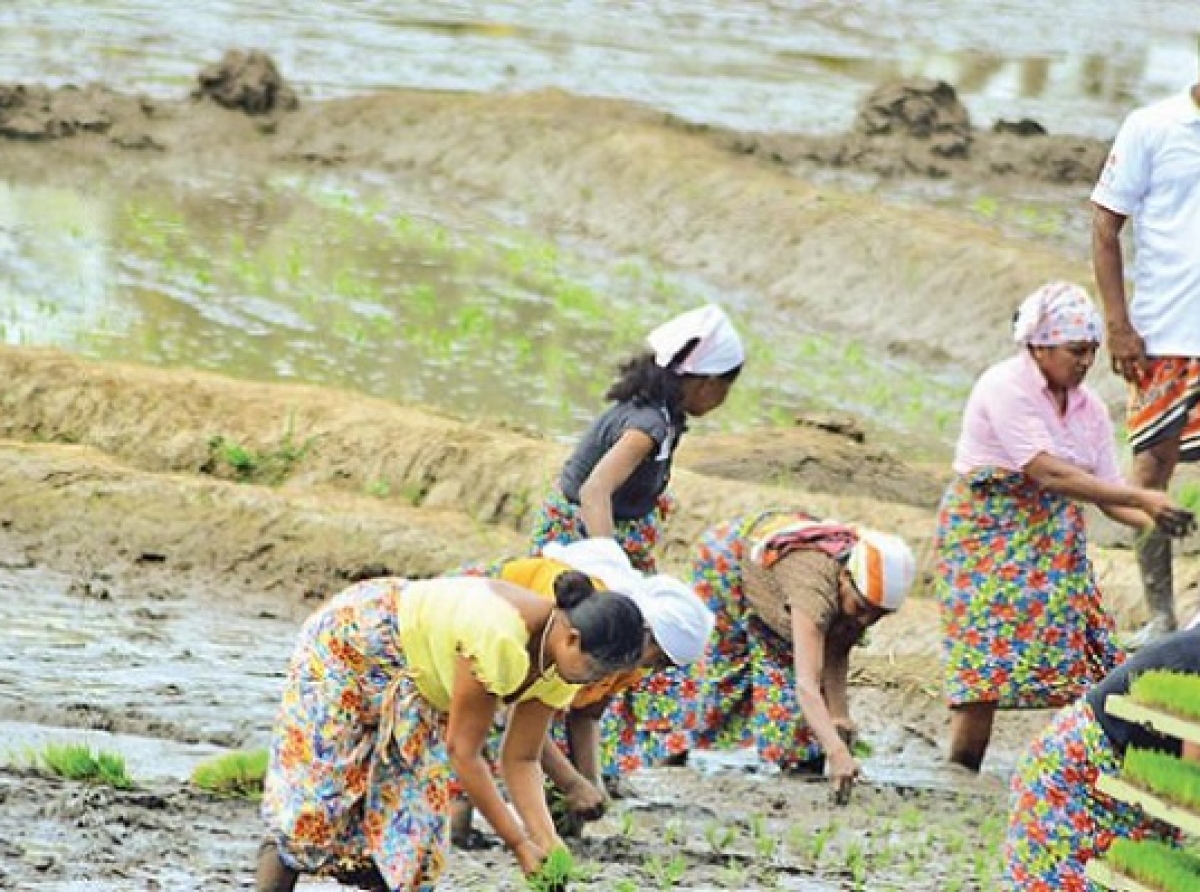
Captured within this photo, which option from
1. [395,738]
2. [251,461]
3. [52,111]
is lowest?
[52,111]

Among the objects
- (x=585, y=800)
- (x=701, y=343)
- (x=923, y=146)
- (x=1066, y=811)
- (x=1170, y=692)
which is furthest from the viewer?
(x=923, y=146)

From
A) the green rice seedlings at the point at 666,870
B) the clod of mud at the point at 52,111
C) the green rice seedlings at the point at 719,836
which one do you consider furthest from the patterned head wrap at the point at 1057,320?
the clod of mud at the point at 52,111

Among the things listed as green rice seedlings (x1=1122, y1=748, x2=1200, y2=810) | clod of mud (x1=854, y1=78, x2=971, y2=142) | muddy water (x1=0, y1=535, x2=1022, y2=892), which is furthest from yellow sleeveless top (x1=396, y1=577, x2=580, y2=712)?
clod of mud (x1=854, y1=78, x2=971, y2=142)

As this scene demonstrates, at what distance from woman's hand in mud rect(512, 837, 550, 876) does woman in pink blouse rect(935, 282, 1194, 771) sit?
2.45m

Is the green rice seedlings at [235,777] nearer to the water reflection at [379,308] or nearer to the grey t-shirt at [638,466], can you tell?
the grey t-shirt at [638,466]

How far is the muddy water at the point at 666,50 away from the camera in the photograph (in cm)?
2089

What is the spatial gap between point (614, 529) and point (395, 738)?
1.71m

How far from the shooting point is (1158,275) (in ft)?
26.6

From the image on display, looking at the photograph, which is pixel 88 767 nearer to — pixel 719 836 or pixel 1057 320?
pixel 719 836

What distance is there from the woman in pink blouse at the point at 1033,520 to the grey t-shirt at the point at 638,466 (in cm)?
91

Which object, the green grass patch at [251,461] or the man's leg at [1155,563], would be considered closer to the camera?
the man's leg at [1155,563]

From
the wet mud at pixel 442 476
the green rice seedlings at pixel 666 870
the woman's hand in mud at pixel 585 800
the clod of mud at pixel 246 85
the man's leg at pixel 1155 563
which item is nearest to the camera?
the woman's hand in mud at pixel 585 800

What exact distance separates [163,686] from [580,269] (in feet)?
26.4

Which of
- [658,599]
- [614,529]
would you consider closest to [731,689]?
[614,529]
